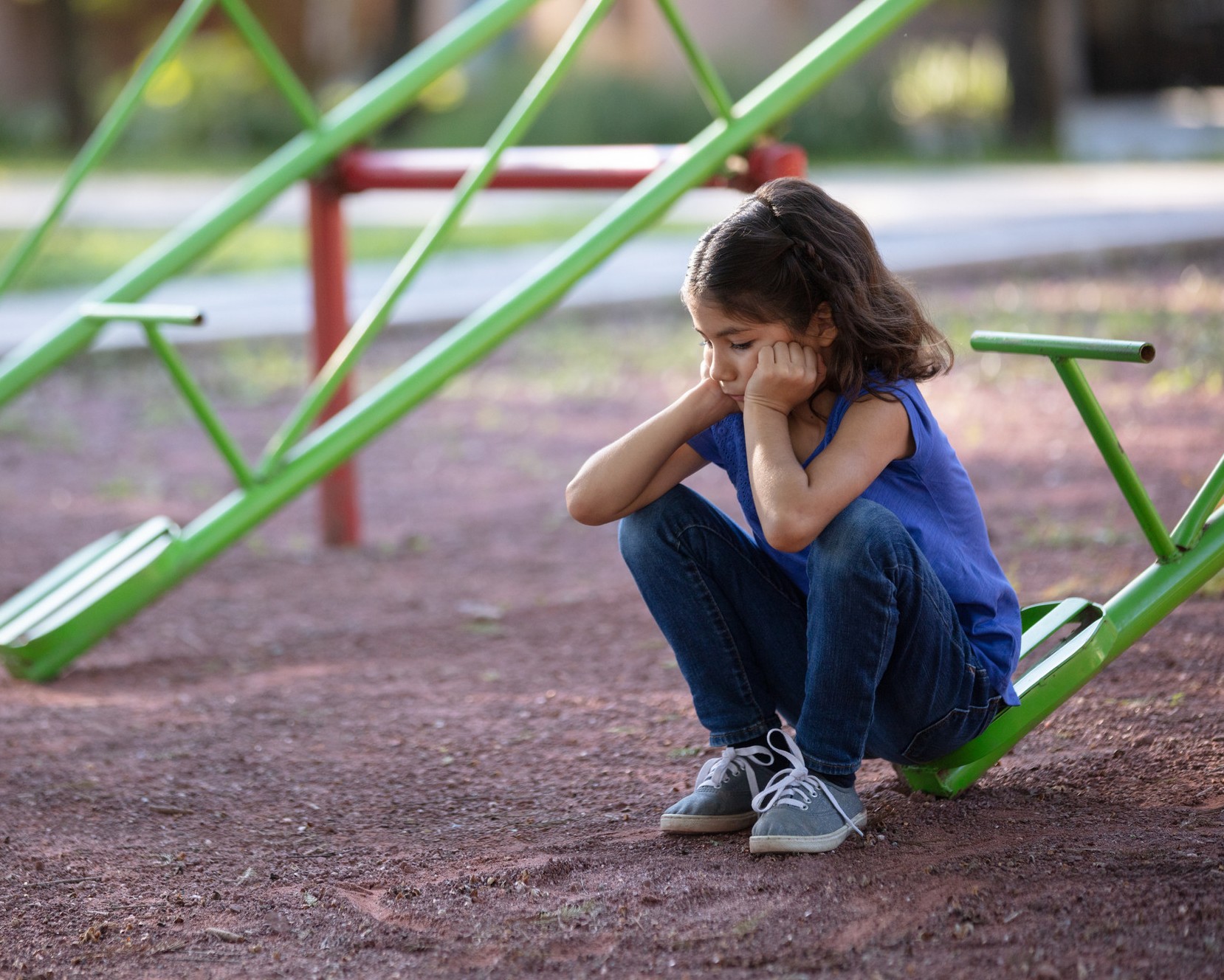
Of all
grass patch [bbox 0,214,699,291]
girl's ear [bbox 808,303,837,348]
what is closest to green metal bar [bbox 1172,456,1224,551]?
girl's ear [bbox 808,303,837,348]

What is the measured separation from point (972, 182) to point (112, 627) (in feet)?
32.4

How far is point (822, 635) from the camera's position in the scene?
5.91 feet

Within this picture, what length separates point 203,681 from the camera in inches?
116

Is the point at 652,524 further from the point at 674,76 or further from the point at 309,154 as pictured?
the point at 674,76

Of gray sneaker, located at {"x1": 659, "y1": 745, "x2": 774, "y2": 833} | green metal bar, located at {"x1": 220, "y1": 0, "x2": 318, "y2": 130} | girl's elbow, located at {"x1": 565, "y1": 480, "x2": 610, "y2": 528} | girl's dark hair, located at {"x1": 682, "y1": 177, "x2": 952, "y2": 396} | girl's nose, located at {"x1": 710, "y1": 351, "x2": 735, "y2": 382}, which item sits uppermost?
green metal bar, located at {"x1": 220, "y1": 0, "x2": 318, "y2": 130}

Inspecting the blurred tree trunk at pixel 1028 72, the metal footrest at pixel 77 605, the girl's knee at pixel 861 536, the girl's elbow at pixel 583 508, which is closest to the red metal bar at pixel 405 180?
the metal footrest at pixel 77 605

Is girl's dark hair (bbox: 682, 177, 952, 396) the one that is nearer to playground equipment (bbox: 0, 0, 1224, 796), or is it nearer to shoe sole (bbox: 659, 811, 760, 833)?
playground equipment (bbox: 0, 0, 1224, 796)

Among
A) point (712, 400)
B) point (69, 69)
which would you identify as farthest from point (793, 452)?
point (69, 69)

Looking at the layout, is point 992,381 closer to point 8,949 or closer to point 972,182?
point 8,949

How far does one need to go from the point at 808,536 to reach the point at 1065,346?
1.45 feet

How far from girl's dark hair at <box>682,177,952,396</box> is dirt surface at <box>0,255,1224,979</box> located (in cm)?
64

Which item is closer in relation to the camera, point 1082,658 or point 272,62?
point 1082,658

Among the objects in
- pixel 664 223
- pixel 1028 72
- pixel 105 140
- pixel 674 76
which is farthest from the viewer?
pixel 674 76

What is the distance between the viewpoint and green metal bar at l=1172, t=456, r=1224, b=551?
2.06 m
